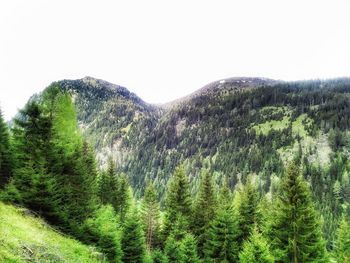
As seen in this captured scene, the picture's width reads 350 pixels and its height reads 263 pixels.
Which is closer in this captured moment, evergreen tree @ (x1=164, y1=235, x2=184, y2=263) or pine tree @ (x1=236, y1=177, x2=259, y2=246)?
evergreen tree @ (x1=164, y1=235, x2=184, y2=263)

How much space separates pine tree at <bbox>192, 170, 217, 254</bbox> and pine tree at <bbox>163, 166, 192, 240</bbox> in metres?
1.26

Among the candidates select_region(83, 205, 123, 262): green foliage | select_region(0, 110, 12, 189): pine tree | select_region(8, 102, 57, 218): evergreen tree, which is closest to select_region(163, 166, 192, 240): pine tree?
select_region(83, 205, 123, 262): green foliage

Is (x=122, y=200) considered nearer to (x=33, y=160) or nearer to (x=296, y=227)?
(x=33, y=160)

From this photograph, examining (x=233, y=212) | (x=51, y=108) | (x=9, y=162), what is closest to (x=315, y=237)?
(x=233, y=212)

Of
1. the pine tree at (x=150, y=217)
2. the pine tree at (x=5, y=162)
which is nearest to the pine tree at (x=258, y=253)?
the pine tree at (x=150, y=217)

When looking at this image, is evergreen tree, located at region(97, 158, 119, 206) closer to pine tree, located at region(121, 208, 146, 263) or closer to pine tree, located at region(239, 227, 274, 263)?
pine tree, located at region(121, 208, 146, 263)

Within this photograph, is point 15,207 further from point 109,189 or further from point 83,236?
point 109,189

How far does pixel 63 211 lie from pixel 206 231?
24.4m

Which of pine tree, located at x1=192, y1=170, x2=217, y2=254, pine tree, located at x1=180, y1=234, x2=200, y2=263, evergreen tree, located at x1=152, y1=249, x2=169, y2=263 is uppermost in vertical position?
pine tree, located at x1=192, y1=170, x2=217, y2=254

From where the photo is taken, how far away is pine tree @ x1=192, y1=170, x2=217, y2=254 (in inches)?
1972

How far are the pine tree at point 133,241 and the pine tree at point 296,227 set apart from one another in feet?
59.0

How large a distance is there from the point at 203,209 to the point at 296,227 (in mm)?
19536

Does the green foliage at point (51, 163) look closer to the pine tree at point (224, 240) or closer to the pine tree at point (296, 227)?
the pine tree at point (224, 240)

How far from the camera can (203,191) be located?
169ft
